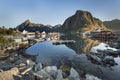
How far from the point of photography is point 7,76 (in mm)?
22156

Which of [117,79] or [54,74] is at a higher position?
[54,74]

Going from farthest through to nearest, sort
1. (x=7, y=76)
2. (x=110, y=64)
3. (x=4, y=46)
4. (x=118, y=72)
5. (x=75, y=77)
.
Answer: (x=4, y=46) → (x=110, y=64) → (x=118, y=72) → (x=75, y=77) → (x=7, y=76)

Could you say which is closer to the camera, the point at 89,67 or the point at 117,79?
the point at 117,79

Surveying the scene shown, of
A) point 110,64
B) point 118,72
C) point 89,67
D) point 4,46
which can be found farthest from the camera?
point 4,46

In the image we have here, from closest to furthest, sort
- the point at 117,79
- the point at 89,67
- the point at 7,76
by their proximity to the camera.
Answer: the point at 7,76 < the point at 117,79 < the point at 89,67

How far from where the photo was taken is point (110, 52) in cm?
5709

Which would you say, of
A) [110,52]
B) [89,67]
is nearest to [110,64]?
[89,67]

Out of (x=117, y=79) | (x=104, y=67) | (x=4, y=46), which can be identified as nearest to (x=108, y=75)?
(x=117, y=79)

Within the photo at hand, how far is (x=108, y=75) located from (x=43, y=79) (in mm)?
14529

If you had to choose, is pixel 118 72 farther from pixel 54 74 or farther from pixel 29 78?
pixel 29 78

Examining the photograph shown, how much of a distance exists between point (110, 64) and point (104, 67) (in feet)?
11.0

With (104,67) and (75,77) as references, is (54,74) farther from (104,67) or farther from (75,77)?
(104,67)

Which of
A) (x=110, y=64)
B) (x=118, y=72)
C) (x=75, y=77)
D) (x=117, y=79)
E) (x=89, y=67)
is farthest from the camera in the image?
(x=110, y=64)

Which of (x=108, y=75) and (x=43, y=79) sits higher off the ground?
(x=43, y=79)
